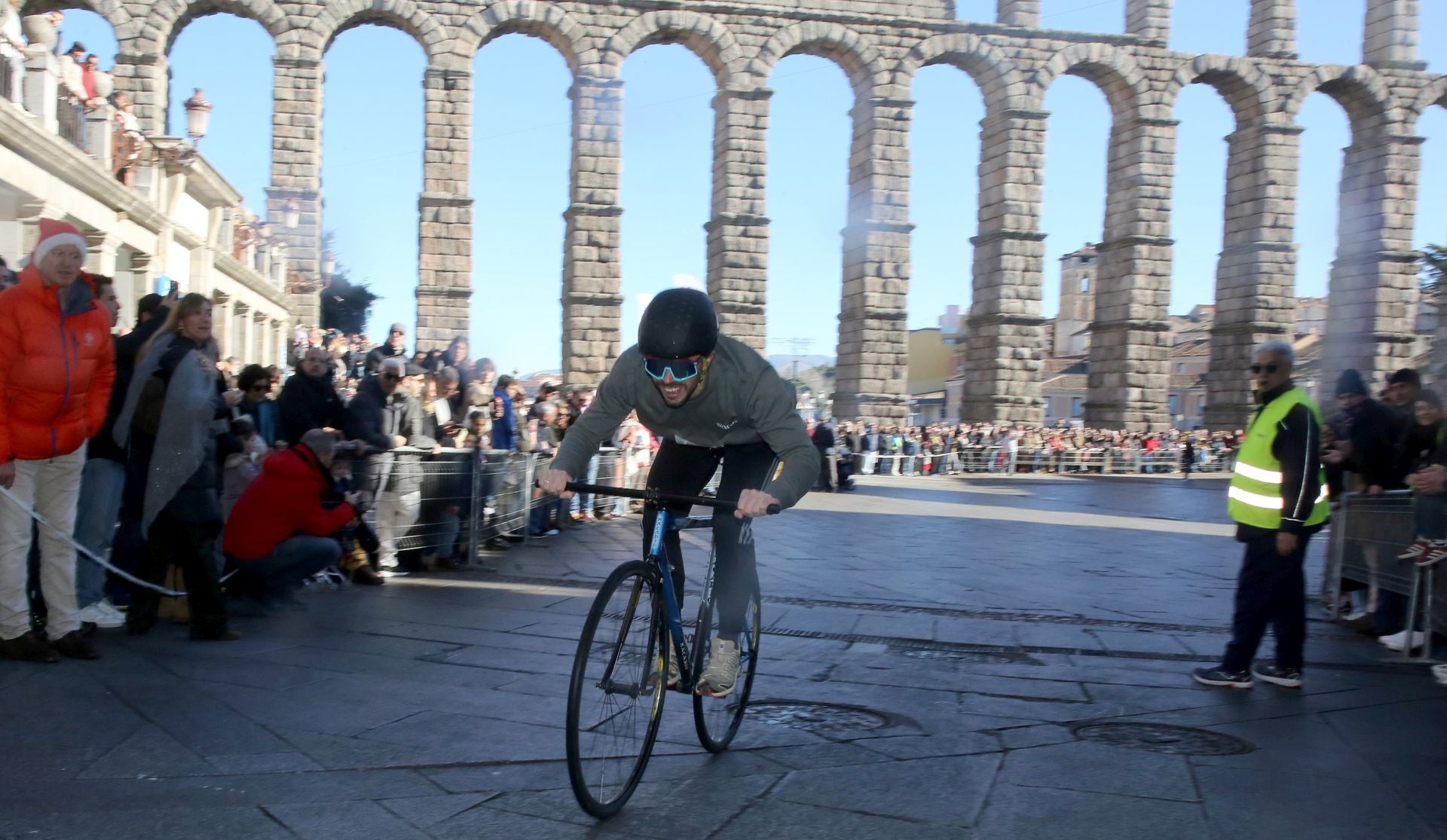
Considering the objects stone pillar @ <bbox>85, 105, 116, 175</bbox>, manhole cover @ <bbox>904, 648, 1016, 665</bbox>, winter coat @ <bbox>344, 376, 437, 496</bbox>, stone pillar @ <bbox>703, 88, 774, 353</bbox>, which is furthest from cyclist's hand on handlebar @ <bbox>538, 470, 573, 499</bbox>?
stone pillar @ <bbox>703, 88, 774, 353</bbox>

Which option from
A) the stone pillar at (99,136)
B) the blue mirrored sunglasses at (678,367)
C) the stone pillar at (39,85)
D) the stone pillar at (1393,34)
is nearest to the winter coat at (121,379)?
the blue mirrored sunglasses at (678,367)

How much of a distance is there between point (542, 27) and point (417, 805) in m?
31.2

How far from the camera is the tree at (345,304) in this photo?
197 feet

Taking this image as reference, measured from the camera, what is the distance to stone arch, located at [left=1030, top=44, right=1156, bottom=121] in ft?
114

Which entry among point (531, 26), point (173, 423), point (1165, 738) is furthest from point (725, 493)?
point (531, 26)

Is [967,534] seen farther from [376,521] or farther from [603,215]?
[603,215]

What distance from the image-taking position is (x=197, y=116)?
19.1 meters

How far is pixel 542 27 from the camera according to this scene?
32.3 metres

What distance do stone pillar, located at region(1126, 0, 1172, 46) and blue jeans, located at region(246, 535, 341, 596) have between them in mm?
33778

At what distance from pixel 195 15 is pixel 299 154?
4.35 m

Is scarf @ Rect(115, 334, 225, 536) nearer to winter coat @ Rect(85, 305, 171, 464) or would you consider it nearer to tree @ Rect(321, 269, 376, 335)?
winter coat @ Rect(85, 305, 171, 464)

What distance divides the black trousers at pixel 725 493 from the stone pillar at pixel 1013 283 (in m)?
31.4

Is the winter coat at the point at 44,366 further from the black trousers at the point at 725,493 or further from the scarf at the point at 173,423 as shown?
the black trousers at the point at 725,493

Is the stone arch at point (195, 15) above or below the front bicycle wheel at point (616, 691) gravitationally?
above
